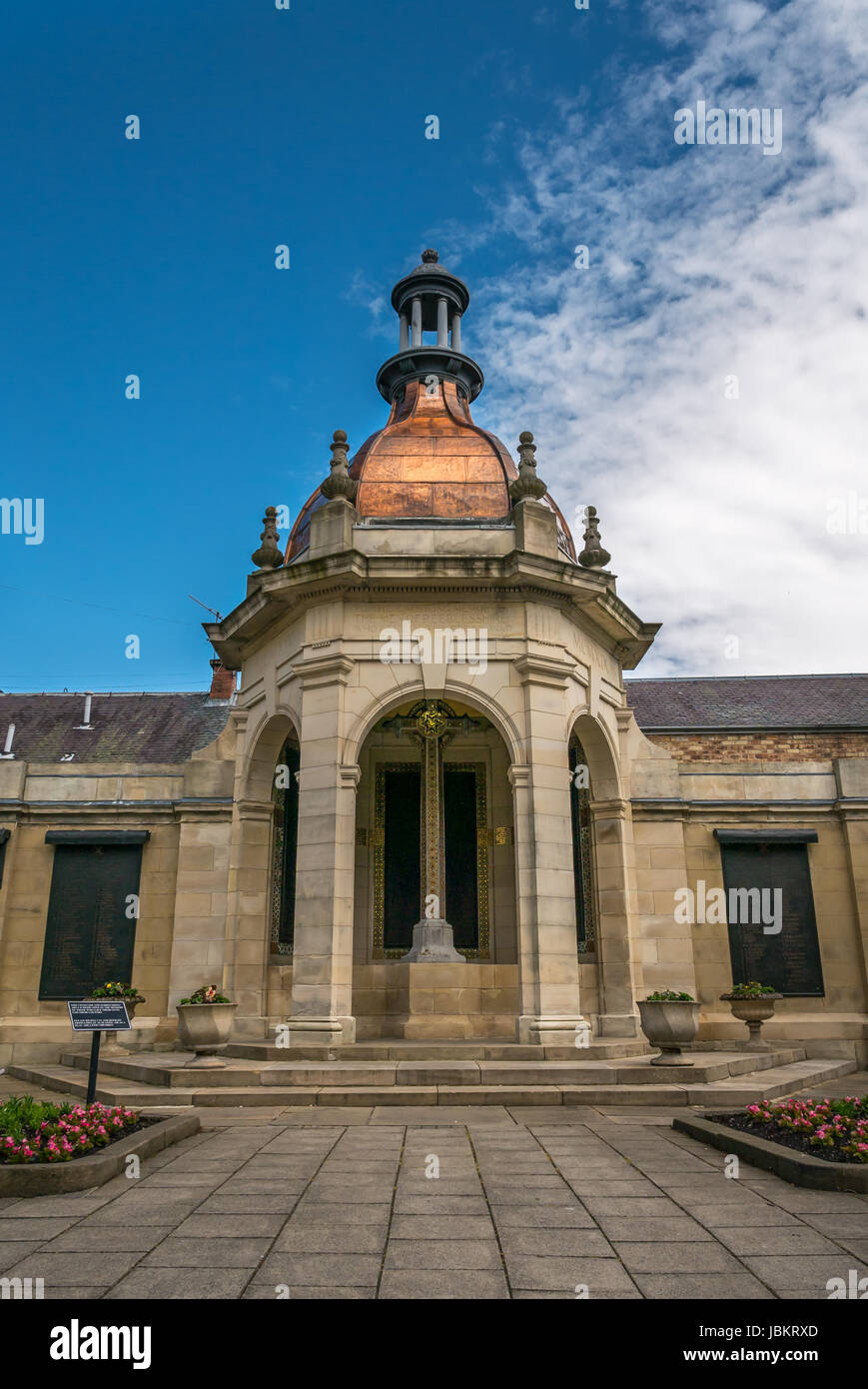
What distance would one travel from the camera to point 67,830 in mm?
18484

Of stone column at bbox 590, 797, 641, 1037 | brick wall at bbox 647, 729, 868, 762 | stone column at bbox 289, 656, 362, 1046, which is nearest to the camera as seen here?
stone column at bbox 289, 656, 362, 1046

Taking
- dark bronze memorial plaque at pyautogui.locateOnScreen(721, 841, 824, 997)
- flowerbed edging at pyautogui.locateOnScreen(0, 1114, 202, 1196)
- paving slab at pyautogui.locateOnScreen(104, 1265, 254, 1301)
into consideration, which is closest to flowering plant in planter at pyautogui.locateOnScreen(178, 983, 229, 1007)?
flowerbed edging at pyautogui.locateOnScreen(0, 1114, 202, 1196)

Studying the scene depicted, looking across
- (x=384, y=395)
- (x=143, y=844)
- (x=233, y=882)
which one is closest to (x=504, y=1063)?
(x=233, y=882)

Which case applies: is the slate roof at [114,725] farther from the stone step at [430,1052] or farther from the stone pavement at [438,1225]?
the stone pavement at [438,1225]

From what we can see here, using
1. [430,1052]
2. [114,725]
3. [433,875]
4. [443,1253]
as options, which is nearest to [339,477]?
[433,875]

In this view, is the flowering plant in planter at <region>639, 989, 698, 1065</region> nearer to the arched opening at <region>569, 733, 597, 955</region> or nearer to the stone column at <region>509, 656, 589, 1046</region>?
the stone column at <region>509, 656, 589, 1046</region>

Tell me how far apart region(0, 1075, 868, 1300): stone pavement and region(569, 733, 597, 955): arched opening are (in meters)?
8.48

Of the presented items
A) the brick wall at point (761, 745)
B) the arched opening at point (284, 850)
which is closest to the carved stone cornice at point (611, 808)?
the arched opening at point (284, 850)

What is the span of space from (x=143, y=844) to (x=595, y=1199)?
13290mm

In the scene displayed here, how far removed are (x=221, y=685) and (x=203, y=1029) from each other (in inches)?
901

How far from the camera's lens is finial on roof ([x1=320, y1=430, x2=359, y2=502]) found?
55.5ft
